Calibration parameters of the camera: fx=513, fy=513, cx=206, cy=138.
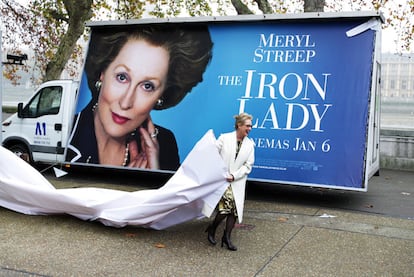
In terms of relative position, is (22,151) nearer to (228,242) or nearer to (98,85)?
(98,85)

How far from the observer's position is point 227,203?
5.96m

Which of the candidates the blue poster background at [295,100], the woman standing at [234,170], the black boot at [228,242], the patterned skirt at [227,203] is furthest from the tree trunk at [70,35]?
the black boot at [228,242]

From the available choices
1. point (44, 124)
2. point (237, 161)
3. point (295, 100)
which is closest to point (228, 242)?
point (237, 161)

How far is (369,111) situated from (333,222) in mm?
1967

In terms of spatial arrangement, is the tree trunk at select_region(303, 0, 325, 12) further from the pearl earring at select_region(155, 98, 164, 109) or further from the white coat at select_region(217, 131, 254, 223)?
the white coat at select_region(217, 131, 254, 223)

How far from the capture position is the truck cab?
10.7m

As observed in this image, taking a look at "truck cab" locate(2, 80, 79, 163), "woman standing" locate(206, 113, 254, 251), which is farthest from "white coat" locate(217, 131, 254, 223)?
"truck cab" locate(2, 80, 79, 163)

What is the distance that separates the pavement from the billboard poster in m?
0.76

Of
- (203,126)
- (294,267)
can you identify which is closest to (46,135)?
(203,126)

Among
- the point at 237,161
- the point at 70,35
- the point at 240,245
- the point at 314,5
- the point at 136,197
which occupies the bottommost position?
the point at 240,245

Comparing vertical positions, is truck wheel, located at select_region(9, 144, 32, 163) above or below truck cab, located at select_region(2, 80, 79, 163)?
below

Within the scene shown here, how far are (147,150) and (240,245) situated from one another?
3.90 m

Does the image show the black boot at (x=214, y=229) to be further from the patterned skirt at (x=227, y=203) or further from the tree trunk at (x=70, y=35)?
the tree trunk at (x=70, y=35)

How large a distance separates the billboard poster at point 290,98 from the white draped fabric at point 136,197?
2723mm
